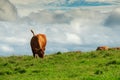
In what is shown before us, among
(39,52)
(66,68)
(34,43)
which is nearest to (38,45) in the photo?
(34,43)

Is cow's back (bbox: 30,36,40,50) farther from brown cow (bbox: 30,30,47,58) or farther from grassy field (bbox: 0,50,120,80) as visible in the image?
grassy field (bbox: 0,50,120,80)

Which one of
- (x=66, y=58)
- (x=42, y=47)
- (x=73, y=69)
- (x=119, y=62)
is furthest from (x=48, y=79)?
(x=42, y=47)

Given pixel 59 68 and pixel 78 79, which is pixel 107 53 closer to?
pixel 59 68

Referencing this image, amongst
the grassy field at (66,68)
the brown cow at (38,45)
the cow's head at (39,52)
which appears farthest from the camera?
the brown cow at (38,45)

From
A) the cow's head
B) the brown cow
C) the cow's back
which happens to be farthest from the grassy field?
the cow's back

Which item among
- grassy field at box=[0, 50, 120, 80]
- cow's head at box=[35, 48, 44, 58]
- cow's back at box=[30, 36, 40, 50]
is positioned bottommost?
grassy field at box=[0, 50, 120, 80]

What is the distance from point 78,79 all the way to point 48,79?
5.01 ft

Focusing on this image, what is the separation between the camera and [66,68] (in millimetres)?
24406

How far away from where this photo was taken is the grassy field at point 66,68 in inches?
812

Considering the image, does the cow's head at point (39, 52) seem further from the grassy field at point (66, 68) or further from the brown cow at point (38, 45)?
the grassy field at point (66, 68)

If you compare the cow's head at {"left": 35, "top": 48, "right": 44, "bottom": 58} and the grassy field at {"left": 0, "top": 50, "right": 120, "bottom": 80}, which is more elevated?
the cow's head at {"left": 35, "top": 48, "right": 44, "bottom": 58}

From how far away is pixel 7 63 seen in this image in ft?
95.9

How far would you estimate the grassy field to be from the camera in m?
20.6

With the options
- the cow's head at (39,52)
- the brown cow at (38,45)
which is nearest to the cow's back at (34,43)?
the brown cow at (38,45)
